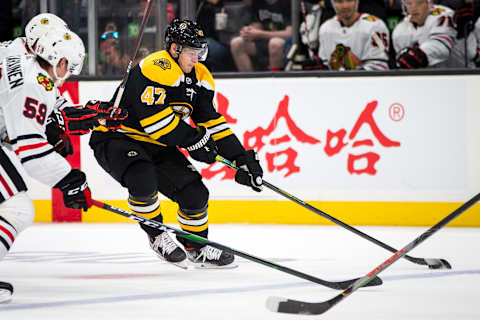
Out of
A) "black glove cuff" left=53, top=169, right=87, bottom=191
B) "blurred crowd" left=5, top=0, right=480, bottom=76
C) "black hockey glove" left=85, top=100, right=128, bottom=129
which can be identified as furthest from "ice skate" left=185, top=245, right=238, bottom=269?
"blurred crowd" left=5, top=0, right=480, bottom=76

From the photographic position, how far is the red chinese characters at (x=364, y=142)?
4961mm

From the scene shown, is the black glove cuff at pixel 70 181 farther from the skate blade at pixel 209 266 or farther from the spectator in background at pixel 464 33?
the spectator in background at pixel 464 33

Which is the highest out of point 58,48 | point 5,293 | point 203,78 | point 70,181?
point 58,48

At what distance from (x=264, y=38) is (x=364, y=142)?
3.66ft

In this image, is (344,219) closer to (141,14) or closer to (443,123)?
(443,123)

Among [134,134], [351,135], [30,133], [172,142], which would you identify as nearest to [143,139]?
[134,134]

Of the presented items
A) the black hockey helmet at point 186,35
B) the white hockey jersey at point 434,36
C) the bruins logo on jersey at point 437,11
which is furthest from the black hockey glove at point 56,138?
the bruins logo on jersey at point 437,11

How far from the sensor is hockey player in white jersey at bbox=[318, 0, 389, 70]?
17.2ft

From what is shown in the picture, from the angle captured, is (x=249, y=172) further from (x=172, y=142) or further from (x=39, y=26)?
(x=39, y=26)

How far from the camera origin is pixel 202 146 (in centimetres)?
342

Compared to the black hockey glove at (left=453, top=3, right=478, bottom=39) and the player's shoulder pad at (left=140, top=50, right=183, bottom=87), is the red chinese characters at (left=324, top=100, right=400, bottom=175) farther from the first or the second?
the player's shoulder pad at (left=140, top=50, right=183, bottom=87)

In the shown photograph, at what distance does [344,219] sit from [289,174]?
45 centimetres

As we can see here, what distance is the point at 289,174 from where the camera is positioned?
16.6 ft

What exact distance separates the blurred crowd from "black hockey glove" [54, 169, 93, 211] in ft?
9.00
